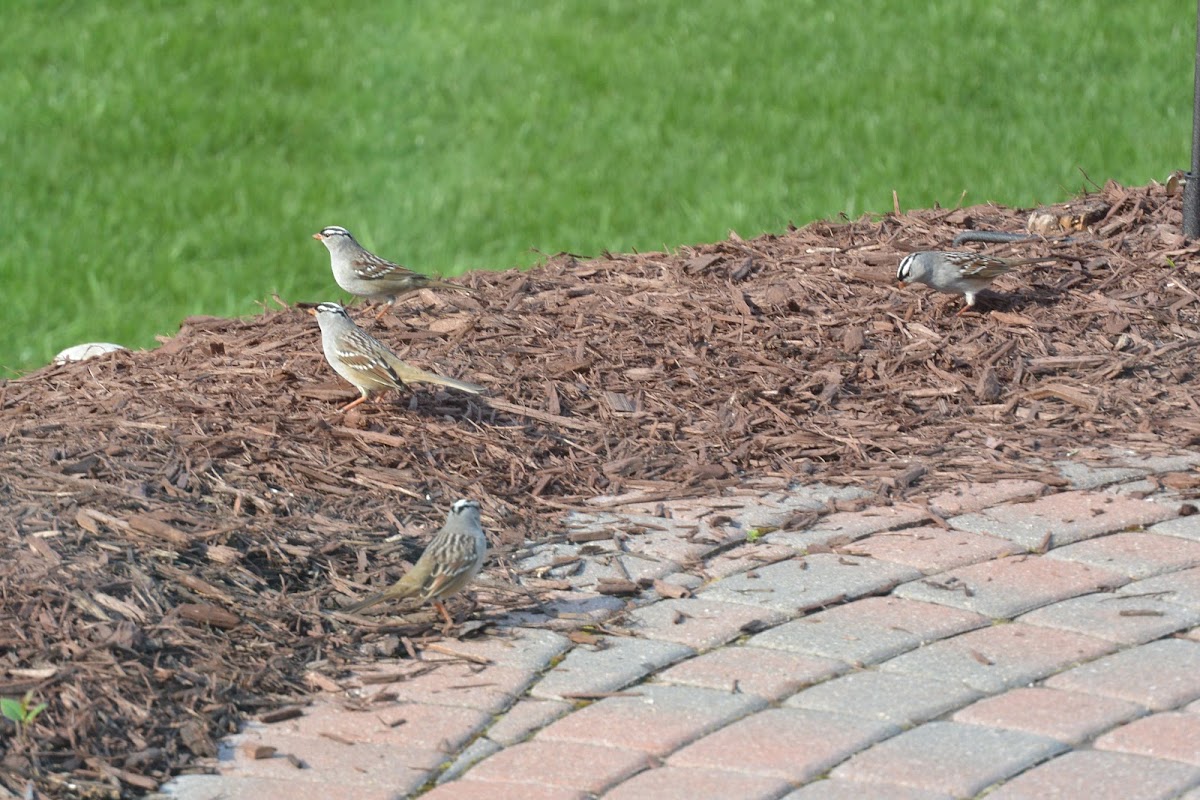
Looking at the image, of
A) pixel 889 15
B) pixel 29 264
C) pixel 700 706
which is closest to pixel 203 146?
pixel 29 264

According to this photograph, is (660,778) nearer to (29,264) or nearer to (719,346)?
(719,346)

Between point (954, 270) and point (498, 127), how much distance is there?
655cm

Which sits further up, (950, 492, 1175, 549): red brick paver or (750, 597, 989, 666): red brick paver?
Answer: (950, 492, 1175, 549): red brick paver

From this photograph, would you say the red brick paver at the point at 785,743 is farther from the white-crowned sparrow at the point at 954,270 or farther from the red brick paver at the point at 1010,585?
the white-crowned sparrow at the point at 954,270

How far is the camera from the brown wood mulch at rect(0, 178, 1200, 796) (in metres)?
4.54

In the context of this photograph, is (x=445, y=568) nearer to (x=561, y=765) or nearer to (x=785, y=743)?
(x=561, y=765)

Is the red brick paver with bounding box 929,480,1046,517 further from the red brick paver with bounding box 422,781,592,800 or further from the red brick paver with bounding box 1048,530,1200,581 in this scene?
the red brick paver with bounding box 422,781,592,800

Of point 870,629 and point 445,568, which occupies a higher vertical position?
point 445,568

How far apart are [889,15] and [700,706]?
465 inches

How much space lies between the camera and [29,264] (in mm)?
10836

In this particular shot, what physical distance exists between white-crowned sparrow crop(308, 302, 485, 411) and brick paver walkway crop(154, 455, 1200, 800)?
39.6 inches

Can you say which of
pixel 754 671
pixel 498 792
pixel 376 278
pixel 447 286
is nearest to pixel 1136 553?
pixel 754 671

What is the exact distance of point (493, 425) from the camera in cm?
613

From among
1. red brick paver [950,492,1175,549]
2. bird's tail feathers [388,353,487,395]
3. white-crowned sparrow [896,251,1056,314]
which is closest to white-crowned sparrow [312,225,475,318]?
bird's tail feathers [388,353,487,395]
